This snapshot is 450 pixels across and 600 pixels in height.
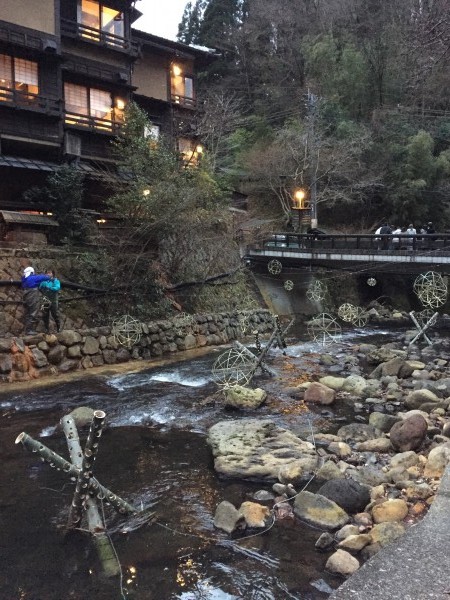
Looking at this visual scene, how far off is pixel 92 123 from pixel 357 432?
19.4m

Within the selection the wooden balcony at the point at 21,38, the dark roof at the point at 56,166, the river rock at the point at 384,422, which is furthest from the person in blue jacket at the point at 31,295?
the wooden balcony at the point at 21,38

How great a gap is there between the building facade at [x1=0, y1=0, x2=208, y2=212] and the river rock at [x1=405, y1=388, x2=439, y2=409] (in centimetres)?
1481

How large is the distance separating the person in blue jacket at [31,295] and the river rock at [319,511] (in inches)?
370

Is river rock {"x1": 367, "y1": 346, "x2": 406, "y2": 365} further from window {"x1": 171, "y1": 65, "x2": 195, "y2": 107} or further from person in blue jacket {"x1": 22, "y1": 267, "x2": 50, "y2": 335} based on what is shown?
window {"x1": 171, "y1": 65, "x2": 195, "y2": 107}

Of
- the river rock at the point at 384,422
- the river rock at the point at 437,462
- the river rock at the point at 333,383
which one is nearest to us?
the river rock at the point at 437,462

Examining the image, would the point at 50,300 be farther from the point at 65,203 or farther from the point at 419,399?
the point at 419,399

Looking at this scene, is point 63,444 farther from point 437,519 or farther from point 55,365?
point 437,519

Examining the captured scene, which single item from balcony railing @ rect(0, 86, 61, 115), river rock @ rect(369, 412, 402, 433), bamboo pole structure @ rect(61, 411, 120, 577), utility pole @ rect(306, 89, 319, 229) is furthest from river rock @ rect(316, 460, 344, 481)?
utility pole @ rect(306, 89, 319, 229)

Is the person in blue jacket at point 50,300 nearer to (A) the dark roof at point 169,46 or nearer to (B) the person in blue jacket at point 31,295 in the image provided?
(B) the person in blue jacket at point 31,295

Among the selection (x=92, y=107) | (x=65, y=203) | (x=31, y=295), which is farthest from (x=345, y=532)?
(x=92, y=107)

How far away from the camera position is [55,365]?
12.8 m

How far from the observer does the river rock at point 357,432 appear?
8.36 m

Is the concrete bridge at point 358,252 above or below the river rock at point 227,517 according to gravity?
above

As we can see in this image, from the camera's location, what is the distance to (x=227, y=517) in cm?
556
